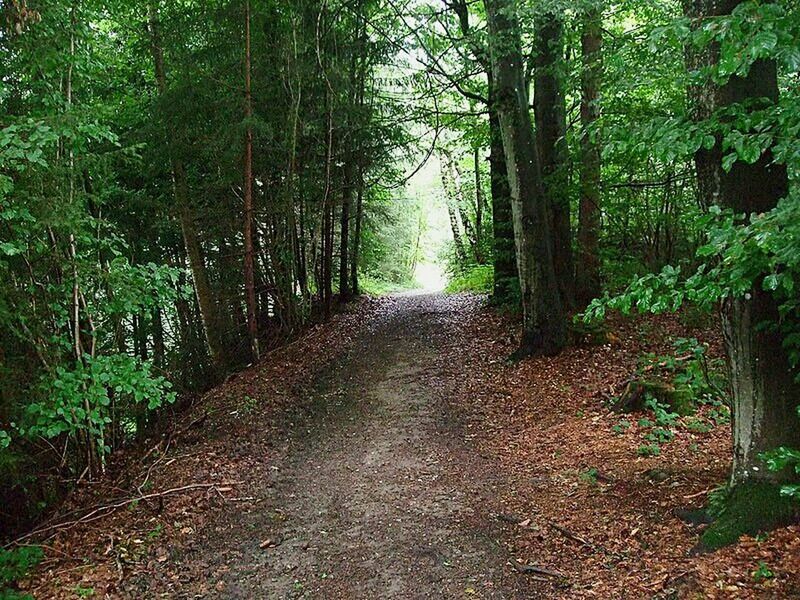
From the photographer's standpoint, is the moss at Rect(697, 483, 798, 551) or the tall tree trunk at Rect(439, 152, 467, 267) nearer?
the moss at Rect(697, 483, 798, 551)

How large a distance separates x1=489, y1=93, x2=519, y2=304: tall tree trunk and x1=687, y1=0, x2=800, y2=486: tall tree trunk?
7.91 m

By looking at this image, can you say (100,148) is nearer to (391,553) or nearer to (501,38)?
(501,38)

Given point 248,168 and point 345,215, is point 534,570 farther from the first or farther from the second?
point 345,215

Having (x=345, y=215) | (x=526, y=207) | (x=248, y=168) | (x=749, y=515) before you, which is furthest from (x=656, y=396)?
(x=345, y=215)

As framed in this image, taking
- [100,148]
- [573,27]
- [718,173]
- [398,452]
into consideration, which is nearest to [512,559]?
[398,452]

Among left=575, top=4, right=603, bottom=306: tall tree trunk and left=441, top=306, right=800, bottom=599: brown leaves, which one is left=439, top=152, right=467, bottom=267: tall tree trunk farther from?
left=441, top=306, right=800, bottom=599: brown leaves

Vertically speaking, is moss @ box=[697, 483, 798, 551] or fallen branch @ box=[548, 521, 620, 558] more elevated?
moss @ box=[697, 483, 798, 551]

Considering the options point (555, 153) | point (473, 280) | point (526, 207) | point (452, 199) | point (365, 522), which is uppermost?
point (452, 199)

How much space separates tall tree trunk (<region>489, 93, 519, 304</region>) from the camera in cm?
1196

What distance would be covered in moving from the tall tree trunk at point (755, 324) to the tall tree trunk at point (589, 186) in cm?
501

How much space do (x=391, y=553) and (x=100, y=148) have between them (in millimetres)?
9165

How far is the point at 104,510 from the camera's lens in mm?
5684

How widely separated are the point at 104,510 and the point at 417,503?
120 inches

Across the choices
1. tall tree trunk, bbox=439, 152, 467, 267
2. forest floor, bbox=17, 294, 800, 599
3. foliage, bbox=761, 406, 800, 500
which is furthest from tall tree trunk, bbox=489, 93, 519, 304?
tall tree trunk, bbox=439, 152, 467, 267
